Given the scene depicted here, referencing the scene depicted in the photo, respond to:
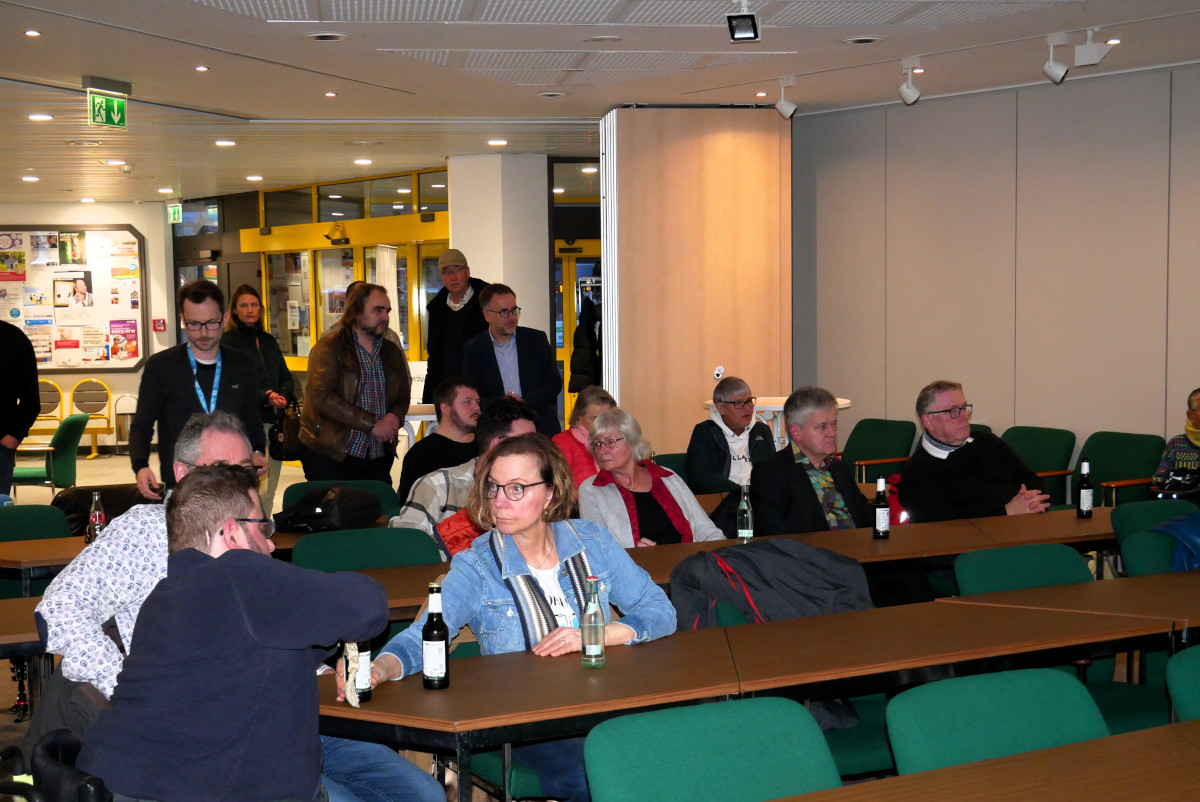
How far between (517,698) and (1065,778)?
1.17m

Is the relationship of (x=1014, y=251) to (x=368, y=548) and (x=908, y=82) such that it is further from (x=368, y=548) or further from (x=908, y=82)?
(x=368, y=548)

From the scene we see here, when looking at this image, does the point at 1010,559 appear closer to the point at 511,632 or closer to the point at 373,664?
the point at 511,632

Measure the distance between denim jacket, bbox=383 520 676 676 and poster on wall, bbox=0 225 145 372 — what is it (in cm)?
1397

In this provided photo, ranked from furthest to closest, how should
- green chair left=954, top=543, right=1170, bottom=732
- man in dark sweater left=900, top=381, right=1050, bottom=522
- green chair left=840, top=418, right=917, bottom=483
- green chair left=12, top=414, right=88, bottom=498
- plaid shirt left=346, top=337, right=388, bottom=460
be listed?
green chair left=12, top=414, right=88, bottom=498, green chair left=840, top=418, right=917, bottom=483, plaid shirt left=346, top=337, right=388, bottom=460, man in dark sweater left=900, top=381, right=1050, bottom=522, green chair left=954, top=543, right=1170, bottom=732

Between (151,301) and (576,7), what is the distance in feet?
39.1

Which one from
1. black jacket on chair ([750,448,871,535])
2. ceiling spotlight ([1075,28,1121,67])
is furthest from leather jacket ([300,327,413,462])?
ceiling spotlight ([1075,28,1121,67])

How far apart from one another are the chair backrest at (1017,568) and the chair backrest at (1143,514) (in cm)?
61

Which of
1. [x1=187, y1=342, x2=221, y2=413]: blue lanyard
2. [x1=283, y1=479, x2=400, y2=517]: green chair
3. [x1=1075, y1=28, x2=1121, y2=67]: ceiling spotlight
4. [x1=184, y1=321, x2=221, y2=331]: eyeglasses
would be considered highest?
[x1=1075, y1=28, x2=1121, y2=67]: ceiling spotlight

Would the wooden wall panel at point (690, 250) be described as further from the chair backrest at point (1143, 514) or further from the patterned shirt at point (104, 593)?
the patterned shirt at point (104, 593)

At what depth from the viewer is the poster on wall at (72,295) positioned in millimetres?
15320

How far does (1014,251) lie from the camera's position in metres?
8.19

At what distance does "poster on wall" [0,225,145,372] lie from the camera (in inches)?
603

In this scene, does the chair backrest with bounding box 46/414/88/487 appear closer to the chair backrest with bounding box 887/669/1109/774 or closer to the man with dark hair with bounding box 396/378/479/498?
the man with dark hair with bounding box 396/378/479/498

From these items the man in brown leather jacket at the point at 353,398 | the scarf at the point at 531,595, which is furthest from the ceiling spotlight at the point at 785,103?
the scarf at the point at 531,595
